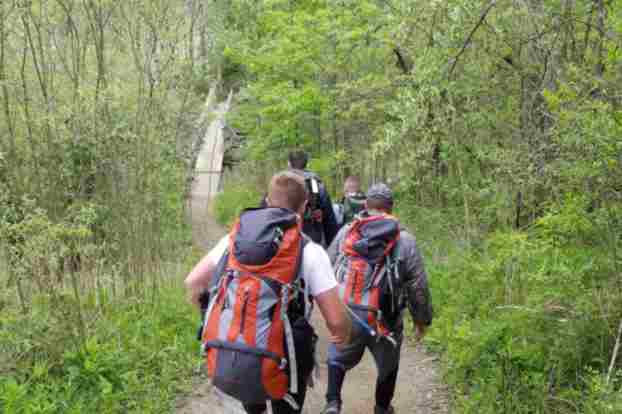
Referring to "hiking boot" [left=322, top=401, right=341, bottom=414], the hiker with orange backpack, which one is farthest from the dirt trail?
the hiker with orange backpack

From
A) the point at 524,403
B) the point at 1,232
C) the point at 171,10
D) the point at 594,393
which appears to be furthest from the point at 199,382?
the point at 171,10

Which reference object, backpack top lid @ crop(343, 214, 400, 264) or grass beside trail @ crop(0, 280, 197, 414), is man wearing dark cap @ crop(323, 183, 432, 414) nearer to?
backpack top lid @ crop(343, 214, 400, 264)

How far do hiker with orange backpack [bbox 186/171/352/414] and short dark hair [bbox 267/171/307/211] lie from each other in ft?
0.20

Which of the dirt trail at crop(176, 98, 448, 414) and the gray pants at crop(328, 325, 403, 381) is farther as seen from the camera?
the dirt trail at crop(176, 98, 448, 414)

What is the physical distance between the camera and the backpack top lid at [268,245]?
2701 mm

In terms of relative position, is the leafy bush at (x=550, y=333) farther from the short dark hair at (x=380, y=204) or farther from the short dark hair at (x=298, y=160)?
the short dark hair at (x=298, y=160)

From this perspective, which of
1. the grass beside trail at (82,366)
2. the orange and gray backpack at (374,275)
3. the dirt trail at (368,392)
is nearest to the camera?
the orange and gray backpack at (374,275)

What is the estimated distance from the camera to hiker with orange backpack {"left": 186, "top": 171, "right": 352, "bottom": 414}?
2.67 m

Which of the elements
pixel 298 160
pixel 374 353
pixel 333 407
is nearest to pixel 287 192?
pixel 374 353

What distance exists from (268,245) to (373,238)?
1288 mm

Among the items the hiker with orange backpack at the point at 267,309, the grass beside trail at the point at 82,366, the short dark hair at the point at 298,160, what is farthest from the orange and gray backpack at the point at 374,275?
the grass beside trail at the point at 82,366

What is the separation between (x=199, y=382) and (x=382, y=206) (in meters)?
2.66

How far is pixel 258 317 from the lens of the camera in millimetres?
2684

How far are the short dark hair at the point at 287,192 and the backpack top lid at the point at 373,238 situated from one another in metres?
0.99
